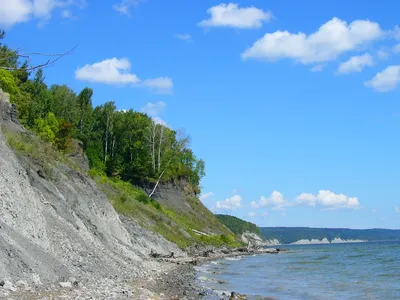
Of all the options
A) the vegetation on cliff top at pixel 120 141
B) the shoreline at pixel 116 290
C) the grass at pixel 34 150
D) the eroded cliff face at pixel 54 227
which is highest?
the vegetation on cliff top at pixel 120 141

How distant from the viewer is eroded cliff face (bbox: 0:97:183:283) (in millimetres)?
17312

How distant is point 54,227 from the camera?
23953 mm

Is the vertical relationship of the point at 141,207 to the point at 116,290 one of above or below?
above

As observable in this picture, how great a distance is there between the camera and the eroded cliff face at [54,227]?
17.3 m

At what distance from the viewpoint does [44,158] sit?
3500 cm

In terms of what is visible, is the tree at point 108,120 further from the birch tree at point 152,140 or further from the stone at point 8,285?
the stone at point 8,285

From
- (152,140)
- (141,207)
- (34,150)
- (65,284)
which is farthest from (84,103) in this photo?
(65,284)

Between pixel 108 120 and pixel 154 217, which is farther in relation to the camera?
pixel 108 120

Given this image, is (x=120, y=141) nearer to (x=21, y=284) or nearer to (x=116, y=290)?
(x=116, y=290)

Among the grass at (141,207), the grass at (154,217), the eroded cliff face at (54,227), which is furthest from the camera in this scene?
the grass at (154,217)

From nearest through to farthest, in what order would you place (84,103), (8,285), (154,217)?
(8,285) → (154,217) → (84,103)

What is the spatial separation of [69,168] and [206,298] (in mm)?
21127

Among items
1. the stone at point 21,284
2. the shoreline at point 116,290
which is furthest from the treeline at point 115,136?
the stone at point 21,284

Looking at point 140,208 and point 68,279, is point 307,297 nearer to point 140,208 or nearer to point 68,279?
point 68,279
